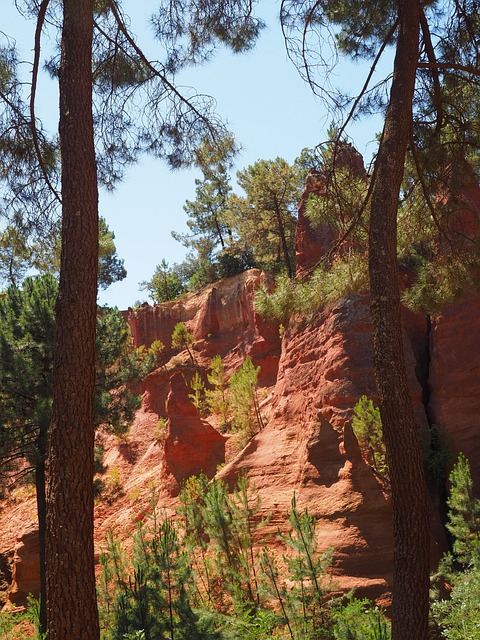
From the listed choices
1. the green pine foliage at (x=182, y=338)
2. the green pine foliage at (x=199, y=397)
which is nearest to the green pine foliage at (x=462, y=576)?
the green pine foliage at (x=199, y=397)

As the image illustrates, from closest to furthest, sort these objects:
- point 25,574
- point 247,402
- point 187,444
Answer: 1. point 25,574
2. point 187,444
3. point 247,402

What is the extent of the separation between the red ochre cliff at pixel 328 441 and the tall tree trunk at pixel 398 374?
547 cm

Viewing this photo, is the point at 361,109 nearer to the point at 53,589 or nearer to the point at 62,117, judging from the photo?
the point at 62,117

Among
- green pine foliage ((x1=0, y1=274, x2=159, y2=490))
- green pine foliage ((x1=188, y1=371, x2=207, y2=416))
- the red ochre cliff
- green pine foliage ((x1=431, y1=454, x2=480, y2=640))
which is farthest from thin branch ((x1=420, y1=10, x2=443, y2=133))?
green pine foliage ((x1=188, y1=371, x2=207, y2=416))

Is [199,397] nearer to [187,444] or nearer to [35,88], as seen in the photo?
[187,444]

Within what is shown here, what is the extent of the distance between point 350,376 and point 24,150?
8.91 meters

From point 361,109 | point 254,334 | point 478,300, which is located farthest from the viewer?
point 254,334

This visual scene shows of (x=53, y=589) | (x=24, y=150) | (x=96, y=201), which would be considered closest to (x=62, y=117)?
(x=96, y=201)

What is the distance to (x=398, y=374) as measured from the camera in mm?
6473

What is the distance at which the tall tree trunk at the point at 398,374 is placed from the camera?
5887 millimetres

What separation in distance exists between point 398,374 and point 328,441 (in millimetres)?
7457

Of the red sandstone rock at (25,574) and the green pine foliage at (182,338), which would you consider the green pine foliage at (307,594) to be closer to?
the red sandstone rock at (25,574)

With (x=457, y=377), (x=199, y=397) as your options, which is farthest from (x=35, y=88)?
(x=199, y=397)

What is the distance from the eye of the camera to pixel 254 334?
29.3m
